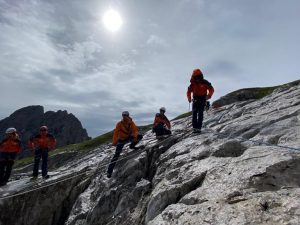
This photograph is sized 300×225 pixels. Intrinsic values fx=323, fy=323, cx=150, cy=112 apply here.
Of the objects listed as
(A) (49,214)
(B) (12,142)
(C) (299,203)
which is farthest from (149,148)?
(C) (299,203)

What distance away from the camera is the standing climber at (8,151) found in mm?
24834

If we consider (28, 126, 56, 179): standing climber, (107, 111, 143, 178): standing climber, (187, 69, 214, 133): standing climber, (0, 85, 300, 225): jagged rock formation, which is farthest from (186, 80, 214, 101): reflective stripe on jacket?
(28, 126, 56, 179): standing climber

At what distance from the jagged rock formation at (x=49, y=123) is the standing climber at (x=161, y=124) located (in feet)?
452

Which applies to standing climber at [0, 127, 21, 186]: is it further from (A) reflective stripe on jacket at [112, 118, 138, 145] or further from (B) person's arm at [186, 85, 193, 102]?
(B) person's arm at [186, 85, 193, 102]

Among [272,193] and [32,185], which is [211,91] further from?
[32,185]

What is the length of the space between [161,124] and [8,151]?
39.3 ft

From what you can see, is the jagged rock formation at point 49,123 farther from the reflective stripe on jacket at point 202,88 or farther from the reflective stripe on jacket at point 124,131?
the reflective stripe on jacket at point 202,88

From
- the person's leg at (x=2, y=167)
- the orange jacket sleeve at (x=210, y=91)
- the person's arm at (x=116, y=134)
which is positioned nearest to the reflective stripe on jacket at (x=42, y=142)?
the person's leg at (x=2, y=167)

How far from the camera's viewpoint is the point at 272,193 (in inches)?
368

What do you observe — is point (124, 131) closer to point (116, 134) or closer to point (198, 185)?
point (116, 134)

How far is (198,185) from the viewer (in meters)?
12.4

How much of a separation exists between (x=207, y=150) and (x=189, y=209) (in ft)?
18.5

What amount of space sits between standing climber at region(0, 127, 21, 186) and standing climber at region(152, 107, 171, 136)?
10931mm

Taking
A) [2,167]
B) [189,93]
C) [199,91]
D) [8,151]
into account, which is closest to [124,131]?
[189,93]
